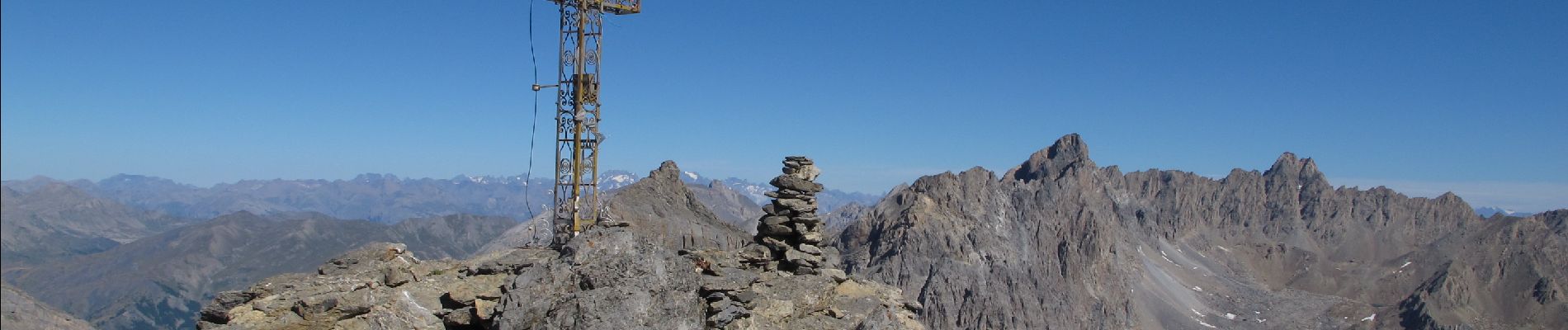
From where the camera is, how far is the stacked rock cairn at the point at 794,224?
73.9ft

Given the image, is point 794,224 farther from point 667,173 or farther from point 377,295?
point 667,173

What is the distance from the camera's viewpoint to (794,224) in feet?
75.4

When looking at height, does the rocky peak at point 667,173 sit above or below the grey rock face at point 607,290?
above

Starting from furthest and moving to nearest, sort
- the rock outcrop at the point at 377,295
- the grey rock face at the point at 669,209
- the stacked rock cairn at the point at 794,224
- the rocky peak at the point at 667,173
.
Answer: the rocky peak at the point at 667,173 → the grey rock face at the point at 669,209 → the stacked rock cairn at the point at 794,224 → the rock outcrop at the point at 377,295

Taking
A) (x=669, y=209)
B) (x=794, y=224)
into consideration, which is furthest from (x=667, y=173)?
(x=794, y=224)

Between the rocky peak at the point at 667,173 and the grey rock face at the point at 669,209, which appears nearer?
the grey rock face at the point at 669,209

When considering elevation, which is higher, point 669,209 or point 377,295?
point 669,209

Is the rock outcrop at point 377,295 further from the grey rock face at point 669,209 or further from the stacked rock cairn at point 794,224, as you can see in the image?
the grey rock face at point 669,209

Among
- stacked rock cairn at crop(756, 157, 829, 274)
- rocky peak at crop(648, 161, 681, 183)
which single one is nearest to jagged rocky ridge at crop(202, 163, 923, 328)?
stacked rock cairn at crop(756, 157, 829, 274)

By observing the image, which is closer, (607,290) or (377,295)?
(607,290)

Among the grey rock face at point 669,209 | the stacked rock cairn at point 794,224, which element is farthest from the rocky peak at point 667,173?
the stacked rock cairn at point 794,224

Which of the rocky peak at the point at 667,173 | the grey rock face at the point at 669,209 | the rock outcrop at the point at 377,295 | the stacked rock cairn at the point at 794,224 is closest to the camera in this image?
the rock outcrop at the point at 377,295

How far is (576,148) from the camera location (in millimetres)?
21719

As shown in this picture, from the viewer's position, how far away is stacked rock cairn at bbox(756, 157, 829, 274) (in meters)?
22.5
